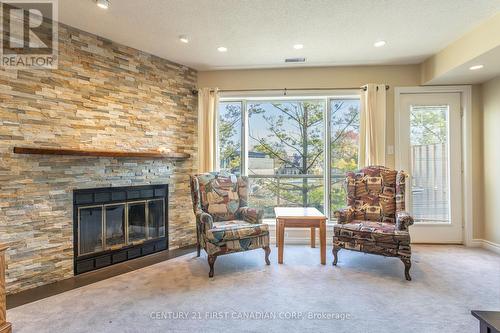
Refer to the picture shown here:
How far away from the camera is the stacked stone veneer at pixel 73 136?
241cm

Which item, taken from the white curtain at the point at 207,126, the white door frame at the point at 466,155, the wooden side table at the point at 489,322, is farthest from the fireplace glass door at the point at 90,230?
the white door frame at the point at 466,155

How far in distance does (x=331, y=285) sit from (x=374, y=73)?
3009 millimetres

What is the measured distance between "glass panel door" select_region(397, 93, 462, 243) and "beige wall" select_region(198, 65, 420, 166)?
22 cm

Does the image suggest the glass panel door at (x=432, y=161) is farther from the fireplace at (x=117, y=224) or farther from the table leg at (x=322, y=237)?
the fireplace at (x=117, y=224)

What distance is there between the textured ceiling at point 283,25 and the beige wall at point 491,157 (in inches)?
40.8

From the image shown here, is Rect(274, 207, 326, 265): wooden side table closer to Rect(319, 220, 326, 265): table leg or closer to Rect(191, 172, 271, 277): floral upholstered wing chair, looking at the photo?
Rect(319, 220, 326, 265): table leg

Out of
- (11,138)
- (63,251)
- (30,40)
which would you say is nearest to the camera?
(11,138)

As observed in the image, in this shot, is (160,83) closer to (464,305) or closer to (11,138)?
(11,138)

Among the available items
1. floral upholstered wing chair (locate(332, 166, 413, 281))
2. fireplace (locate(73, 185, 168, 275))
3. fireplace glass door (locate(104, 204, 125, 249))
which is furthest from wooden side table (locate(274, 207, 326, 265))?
fireplace glass door (locate(104, 204, 125, 249))

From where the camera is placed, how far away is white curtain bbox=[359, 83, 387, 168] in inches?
147

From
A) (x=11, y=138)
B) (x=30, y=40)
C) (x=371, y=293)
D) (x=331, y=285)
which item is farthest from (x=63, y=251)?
(x=371, y=293)

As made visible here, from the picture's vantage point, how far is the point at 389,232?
275 centimetres

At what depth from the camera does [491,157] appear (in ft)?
11.8

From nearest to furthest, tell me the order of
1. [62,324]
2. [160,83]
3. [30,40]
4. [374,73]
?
[62,324] < [30,40] < [160,83] < [374,73]
